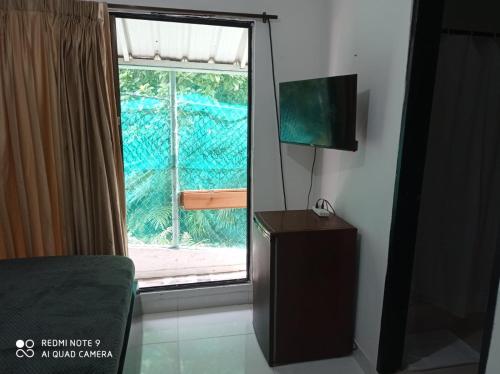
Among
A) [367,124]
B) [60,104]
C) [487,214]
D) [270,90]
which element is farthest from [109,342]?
[487,214]

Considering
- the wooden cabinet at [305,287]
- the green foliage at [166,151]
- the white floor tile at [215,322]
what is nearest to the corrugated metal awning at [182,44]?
the green foliage at [166,151]

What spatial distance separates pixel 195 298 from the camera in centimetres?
255

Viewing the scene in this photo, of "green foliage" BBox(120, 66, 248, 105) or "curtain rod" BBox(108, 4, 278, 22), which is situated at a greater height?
"curtain rod" BBox(108, 4, 278, 22)

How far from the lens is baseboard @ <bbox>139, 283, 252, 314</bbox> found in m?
2.48

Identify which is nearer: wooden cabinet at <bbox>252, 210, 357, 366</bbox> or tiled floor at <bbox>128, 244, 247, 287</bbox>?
wooden cabinet at <bbox>252, 210, 357, 366</bbox>

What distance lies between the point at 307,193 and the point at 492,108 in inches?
50.7

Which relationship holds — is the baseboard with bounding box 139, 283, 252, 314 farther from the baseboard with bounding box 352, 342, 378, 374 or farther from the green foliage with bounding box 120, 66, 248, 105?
the green foliage with bounding box 120, 66, 248, 105

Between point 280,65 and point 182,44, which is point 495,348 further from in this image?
point 182,44

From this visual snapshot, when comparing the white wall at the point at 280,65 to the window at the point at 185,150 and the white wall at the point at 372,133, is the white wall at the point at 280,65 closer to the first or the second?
the white wall at the point at 372,133

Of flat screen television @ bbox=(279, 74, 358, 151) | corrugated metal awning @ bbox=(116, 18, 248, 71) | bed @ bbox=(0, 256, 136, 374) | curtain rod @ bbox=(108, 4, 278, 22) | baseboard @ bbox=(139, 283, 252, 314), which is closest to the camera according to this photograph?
bed @ bbox=(0, 256, 136, 374)

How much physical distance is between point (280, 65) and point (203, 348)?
6.64 ft

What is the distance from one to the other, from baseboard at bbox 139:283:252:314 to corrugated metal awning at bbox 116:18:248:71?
2.05 meters

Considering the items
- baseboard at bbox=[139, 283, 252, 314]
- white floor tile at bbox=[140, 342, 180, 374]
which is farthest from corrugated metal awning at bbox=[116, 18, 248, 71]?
white floor tile at bbox=[140, 342, 180, 374]

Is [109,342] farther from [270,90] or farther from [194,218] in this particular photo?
[194,218]
